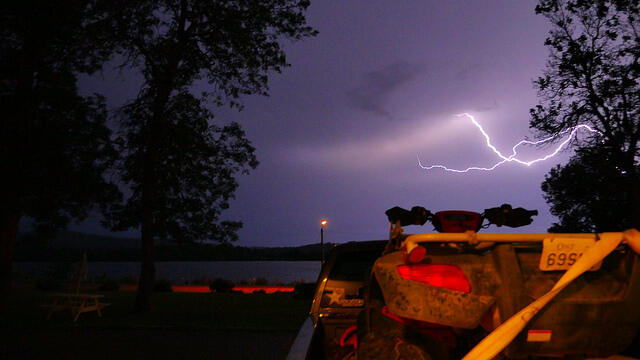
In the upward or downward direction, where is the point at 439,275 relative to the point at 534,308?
upward

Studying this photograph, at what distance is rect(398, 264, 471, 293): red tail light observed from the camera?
2590mm

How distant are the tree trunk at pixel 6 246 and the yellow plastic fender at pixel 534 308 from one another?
18.7 m

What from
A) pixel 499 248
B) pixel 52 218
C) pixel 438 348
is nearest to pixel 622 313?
pixel 499 248

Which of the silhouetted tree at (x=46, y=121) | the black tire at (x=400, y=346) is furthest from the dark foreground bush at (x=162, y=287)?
the black tire at (x=400, y=346)

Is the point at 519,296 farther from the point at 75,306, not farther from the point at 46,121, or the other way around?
the point at 46,121

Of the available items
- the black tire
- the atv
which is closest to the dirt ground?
the black tire

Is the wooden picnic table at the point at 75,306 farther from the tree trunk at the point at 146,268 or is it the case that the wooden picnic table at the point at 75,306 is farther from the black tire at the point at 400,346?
the black tire at the point at 400,346

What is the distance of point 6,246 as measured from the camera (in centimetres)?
1828

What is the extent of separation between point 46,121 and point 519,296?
19129 mm

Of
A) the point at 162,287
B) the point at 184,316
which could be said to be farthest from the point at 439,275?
the point at 162,287

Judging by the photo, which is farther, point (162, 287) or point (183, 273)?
point (183, 273)

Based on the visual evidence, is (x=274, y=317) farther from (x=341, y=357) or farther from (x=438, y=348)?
(x=438, y=348)

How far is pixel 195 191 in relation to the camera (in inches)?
758

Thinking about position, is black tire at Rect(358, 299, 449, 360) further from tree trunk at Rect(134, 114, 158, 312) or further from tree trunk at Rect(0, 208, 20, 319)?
tree trunk at Rect(0, 208, 20, 319)
